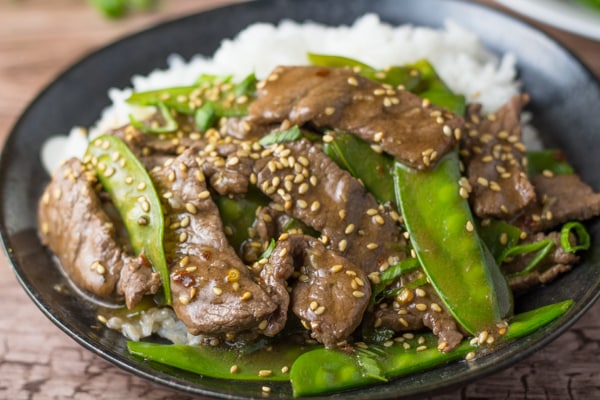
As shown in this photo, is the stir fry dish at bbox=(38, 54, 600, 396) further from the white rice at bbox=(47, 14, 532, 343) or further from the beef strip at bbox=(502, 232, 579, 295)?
the white rice at bbox=(47, 14, 532, 343)

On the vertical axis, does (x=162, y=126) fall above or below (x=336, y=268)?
above

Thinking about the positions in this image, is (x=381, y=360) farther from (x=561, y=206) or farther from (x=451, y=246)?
(x=561, y=206)

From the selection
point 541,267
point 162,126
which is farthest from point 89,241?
point 541,267

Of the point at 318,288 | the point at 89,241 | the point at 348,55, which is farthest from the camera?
the point at 348,55

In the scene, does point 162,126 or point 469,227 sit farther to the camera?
point 162,126

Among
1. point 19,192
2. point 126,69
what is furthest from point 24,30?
point 19,192

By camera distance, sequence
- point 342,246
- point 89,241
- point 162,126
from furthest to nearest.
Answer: point 162,126 → point 89,241 → point 342,246

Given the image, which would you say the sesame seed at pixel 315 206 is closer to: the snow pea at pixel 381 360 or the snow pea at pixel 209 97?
the snow pea at pixel 381 360
